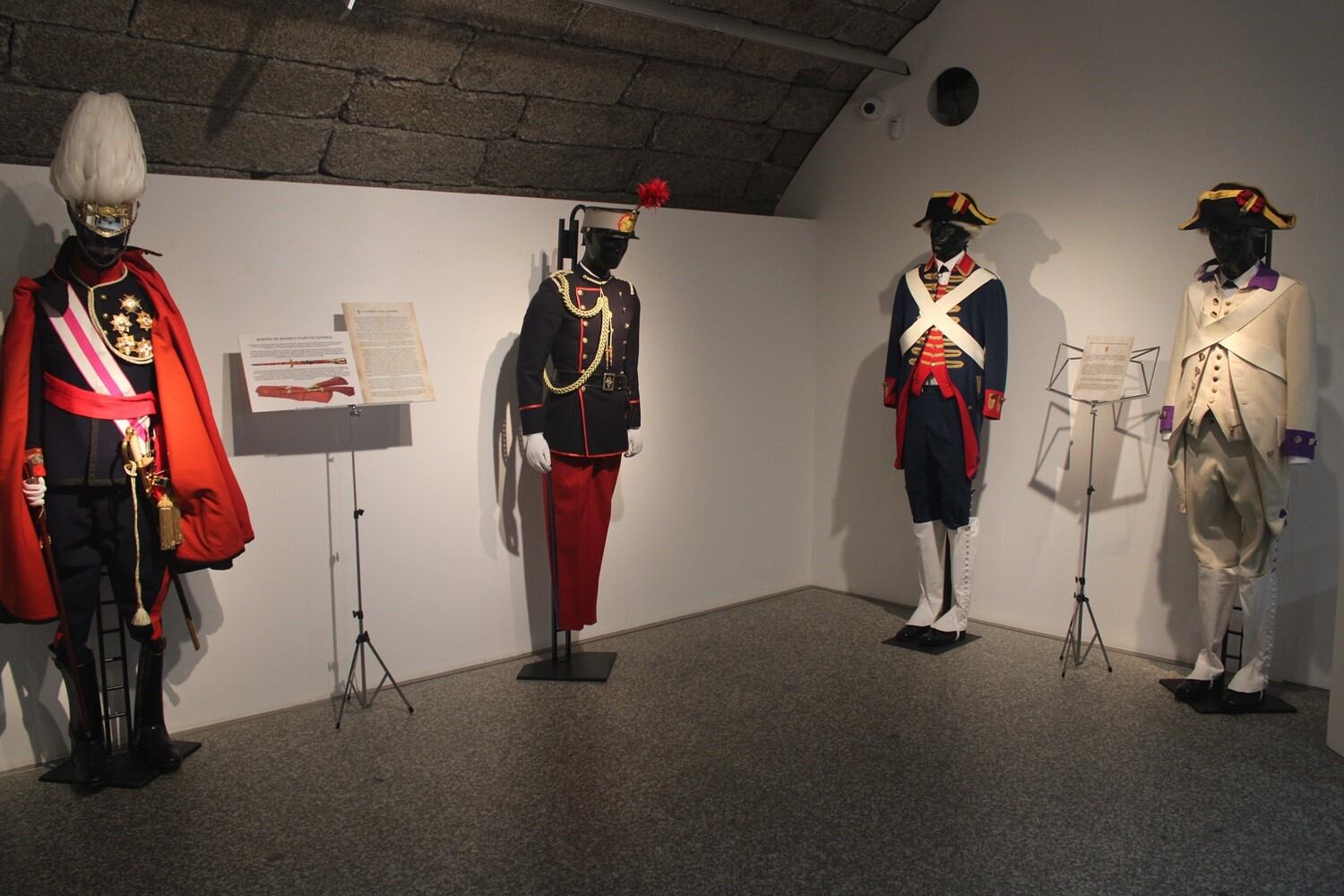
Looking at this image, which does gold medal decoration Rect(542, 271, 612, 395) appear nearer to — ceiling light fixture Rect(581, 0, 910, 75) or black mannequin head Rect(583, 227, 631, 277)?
black mannequin head Rect(583, 227, 631, 277)

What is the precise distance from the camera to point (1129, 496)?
4.12 m

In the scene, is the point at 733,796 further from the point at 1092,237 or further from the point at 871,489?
the point at 1092,237

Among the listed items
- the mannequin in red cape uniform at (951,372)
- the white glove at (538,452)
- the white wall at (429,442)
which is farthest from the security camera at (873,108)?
the white glove at (538,452)

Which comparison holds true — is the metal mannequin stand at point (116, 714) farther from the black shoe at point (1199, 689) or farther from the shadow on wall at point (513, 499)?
the black shoe at point (1199, 689)

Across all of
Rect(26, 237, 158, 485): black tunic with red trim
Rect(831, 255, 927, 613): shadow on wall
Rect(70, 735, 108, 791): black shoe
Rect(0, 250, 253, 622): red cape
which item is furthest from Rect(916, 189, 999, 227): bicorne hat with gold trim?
Rect(70, 735, 108, 791): black shoe

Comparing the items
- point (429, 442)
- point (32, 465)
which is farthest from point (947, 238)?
point (32, 465)

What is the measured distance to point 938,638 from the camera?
425 centimetres

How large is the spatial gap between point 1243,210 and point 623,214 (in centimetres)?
209

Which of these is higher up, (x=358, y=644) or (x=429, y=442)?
(x=429, y=442)

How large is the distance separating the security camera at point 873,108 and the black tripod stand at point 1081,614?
1.84 meters

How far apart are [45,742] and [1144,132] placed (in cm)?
453

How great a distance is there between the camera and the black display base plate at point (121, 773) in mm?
3027

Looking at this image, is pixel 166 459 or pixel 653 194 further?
pixel 653 194

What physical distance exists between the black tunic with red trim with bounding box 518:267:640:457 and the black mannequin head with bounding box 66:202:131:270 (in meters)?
1.35
